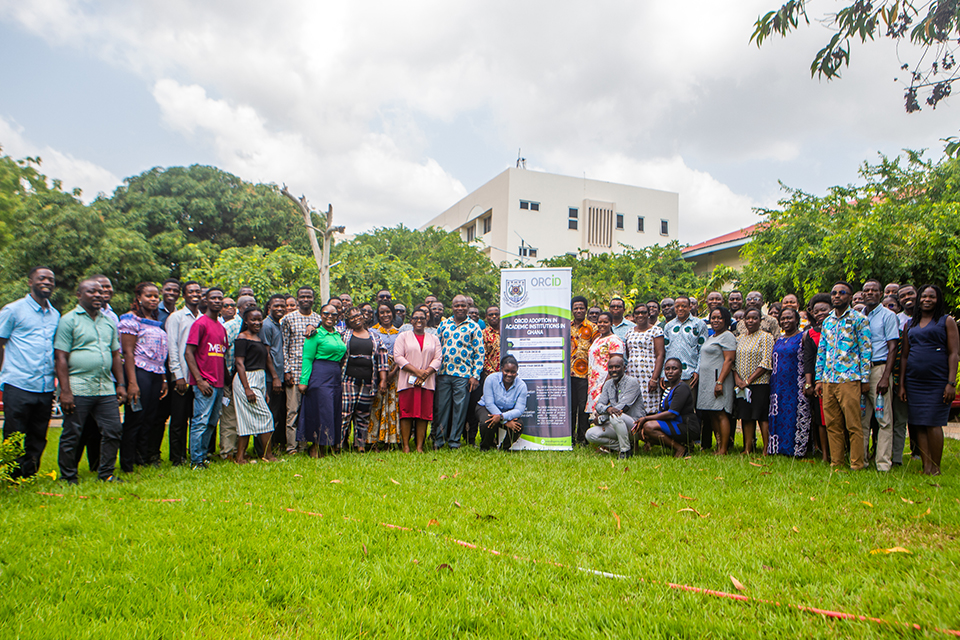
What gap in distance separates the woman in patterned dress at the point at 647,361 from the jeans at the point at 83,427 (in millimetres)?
6202

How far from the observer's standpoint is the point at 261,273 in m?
18.9

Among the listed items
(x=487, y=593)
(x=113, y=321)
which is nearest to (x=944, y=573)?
(x=487, y=593)

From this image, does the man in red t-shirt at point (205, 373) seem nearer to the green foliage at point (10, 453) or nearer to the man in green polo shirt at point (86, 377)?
the man in green polo shirt at point (86, 377)

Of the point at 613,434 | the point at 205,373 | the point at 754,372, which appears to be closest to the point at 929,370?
the point at 754,372

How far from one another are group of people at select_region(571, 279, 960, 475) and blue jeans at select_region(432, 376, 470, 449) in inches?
69.2

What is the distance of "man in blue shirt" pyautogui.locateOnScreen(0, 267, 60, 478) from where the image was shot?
5.40 meters

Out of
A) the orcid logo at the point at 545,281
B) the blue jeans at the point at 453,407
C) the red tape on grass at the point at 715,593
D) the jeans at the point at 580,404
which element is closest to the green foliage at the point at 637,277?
the jeans at the point at 580,404

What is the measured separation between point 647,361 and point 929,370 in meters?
3.20

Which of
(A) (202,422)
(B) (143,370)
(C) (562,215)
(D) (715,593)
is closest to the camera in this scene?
(D) (715,593)

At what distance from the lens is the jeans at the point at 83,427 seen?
555 centimetres

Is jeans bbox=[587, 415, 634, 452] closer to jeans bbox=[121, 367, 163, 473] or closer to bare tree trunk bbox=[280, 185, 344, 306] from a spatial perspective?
jeans bbox=[121, 367, 163, 473]

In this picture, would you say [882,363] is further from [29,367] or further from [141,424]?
[29,367]

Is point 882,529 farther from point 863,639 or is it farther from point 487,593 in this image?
point 487,593

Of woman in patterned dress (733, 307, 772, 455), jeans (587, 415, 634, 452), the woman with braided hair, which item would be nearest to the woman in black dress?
woman in patterned dress (733, 307, 772, 455)
